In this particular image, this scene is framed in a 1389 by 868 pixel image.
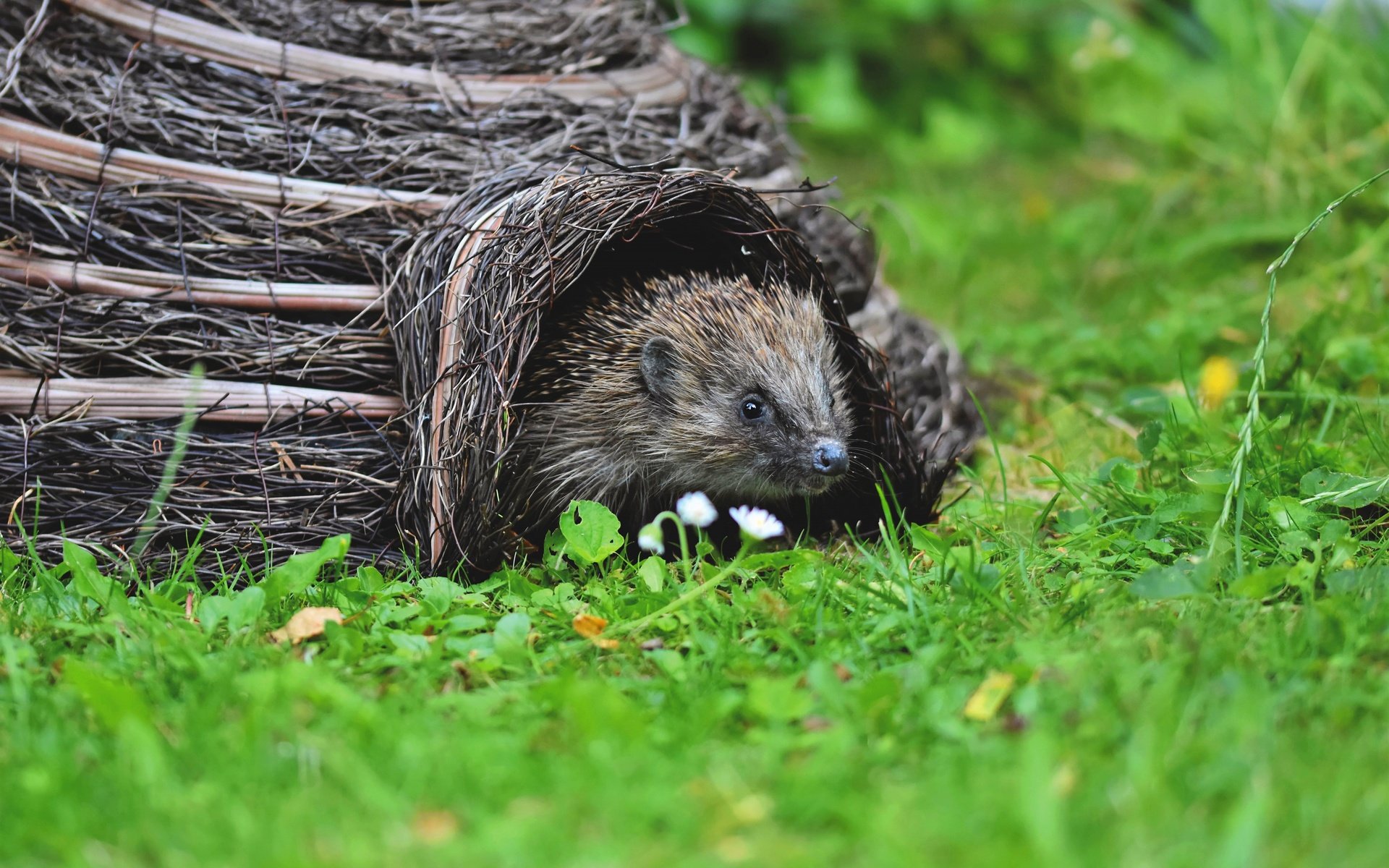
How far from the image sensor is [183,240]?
13.9 ft

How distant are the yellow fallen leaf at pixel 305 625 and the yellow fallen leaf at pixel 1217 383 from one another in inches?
128

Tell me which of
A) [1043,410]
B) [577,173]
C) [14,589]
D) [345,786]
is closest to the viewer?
[345,786]

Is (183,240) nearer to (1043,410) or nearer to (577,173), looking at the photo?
(577,173)

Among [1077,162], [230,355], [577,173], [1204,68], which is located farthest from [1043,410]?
[1204,68]

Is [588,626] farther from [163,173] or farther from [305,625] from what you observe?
[163,173]

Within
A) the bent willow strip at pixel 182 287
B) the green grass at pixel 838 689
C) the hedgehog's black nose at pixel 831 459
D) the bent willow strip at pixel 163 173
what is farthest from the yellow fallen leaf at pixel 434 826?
the bent willow strip at pixel 163 173

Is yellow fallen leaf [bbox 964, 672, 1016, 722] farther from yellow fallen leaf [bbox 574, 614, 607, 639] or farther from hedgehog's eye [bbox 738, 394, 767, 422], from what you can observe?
hedgehog's eye [bbox 738, 394, 767, 422]

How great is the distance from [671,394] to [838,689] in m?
1.63

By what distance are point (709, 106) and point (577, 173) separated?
1260 mm

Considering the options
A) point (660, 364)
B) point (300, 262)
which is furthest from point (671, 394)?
point (300, 262)

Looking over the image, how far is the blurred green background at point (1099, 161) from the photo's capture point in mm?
6203

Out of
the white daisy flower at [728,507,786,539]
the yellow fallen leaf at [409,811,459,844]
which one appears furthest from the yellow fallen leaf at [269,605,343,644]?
the white daisy flower at [728,507,786,539]

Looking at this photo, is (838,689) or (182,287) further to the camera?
(182,287)

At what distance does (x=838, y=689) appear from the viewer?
2.94m
